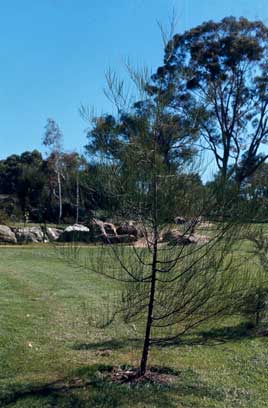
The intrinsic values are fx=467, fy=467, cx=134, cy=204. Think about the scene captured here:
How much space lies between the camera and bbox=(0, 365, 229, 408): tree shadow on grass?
3857 millimetres

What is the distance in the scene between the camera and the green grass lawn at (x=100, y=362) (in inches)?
158

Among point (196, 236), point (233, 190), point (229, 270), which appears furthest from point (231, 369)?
point (233, 190)

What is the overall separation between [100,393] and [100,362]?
3.02 feet

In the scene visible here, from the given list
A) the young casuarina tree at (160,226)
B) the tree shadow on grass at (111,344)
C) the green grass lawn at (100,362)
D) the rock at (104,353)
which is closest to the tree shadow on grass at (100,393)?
the green grass lawn at (100,362)

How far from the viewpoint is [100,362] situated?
4992mm

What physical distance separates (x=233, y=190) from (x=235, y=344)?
2.78 m

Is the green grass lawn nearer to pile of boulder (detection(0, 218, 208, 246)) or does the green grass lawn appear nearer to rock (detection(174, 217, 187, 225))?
A: pile of boulder (detection(0, 218, 208, 246))

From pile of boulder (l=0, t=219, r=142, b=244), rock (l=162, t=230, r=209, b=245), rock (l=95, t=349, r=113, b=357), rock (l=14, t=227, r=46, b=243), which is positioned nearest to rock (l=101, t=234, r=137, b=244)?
pile of boulder (l=0, t=219, r=142, b=244)

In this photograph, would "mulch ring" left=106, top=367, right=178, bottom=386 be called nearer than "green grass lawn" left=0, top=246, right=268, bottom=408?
No

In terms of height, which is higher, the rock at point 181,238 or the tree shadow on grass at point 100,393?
the rock at point 181,238

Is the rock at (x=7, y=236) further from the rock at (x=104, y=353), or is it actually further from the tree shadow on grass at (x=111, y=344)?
the rock at (x=104, y=353)

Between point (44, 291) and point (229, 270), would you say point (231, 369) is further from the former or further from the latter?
point (44, 291)

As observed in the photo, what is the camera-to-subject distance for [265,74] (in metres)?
28.0

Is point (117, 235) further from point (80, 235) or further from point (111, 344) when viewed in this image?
point (111, 344)
